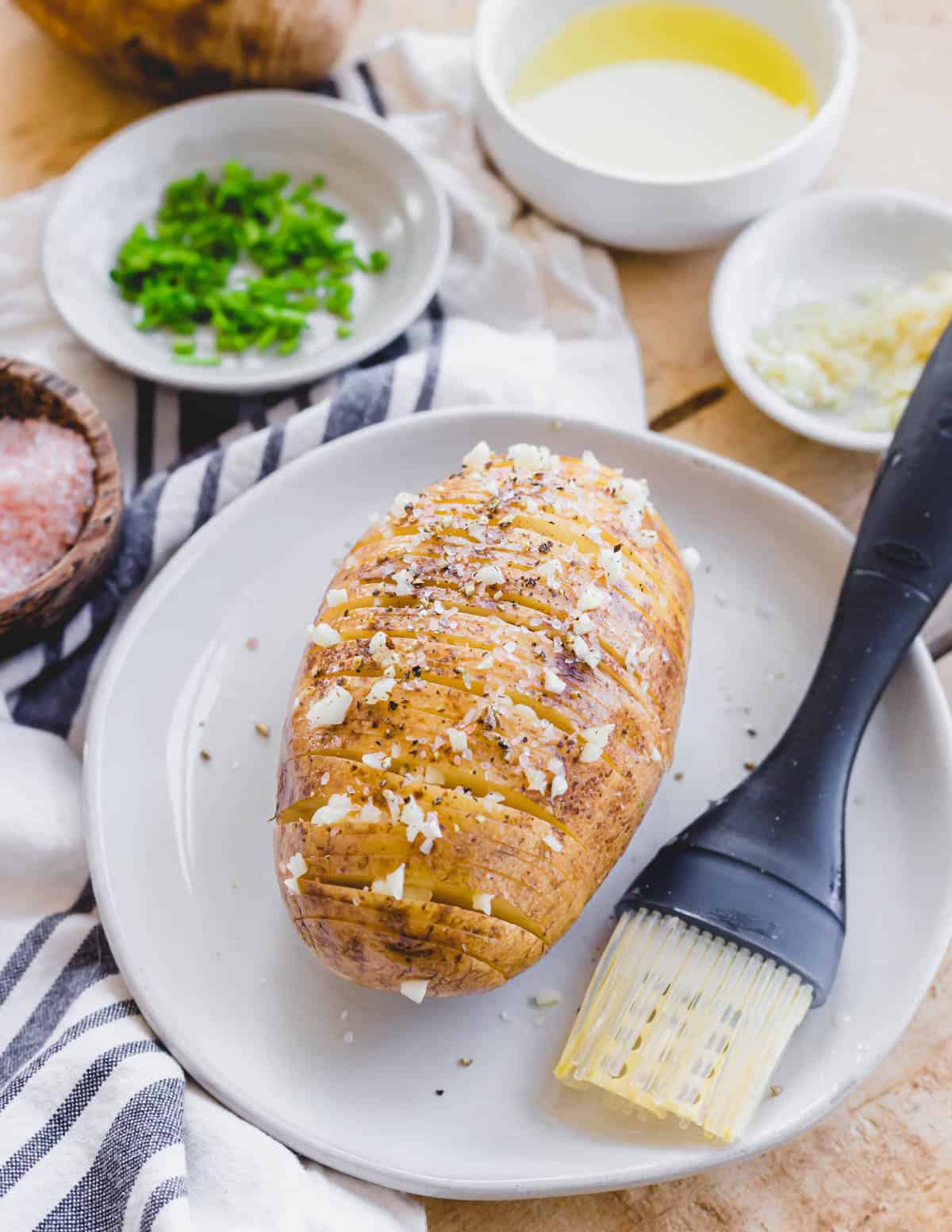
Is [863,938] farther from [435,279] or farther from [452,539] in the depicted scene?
[435,279]

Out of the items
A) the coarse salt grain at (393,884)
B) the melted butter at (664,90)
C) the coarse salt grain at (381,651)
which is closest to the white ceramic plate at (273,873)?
the coarse salt grain at (393,884)

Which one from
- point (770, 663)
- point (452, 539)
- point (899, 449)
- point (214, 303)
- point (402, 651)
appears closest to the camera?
point (402, 651)

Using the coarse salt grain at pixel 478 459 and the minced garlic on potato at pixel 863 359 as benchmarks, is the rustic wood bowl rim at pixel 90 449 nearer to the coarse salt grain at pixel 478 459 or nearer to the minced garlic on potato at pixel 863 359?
the coarse salt grain at pixel 478 459

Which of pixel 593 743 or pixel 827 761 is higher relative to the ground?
pixel 593 743

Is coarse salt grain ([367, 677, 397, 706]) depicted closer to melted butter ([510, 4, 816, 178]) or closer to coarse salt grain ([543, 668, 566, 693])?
coarse salt grain ([543, 668, 566, 693])

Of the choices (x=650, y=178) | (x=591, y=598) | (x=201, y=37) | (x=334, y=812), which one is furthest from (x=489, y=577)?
(x=201, y=37)

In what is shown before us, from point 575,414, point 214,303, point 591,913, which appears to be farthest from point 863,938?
point 214,303

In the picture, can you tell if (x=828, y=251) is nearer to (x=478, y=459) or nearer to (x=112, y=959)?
(x=478, y=459)
